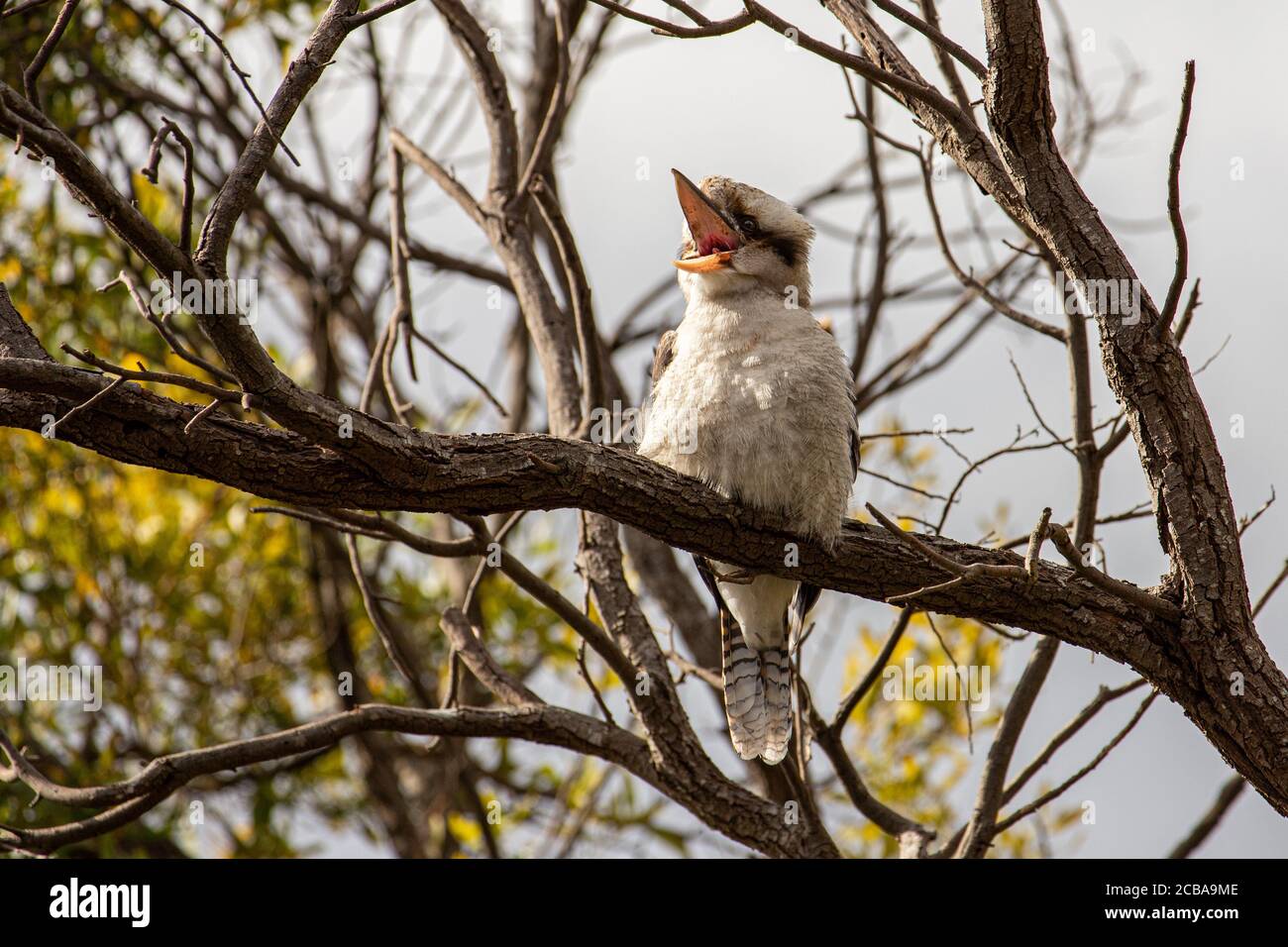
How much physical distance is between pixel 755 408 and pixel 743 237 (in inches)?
24.8

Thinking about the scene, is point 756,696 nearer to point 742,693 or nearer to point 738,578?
point 742,693

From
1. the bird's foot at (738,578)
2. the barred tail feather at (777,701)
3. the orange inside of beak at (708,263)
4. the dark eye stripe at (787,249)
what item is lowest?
the barred tail feather at (777,701)

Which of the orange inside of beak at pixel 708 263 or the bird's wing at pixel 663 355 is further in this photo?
the bird's wing at pixel 663 355

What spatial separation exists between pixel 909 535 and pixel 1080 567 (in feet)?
1.06

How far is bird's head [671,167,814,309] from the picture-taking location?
329cm

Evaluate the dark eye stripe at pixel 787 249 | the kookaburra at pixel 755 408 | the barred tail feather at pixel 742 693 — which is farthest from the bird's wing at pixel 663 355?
the barred tail feather at pixel 742 693

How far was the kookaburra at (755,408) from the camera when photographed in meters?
2.85

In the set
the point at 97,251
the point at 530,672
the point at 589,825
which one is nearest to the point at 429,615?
the point at 530,672

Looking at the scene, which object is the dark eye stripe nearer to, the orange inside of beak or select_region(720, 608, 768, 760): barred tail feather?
the orange inside of beak

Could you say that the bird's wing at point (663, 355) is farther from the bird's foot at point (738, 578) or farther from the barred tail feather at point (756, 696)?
the barred tail feather at point (756, 696)

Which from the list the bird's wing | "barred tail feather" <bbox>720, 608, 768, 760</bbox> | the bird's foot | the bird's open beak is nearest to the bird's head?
the bird's open beak

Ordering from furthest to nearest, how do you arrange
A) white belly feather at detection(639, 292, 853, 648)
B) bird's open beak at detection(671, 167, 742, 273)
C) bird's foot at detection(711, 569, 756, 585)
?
bird's open beak at detection(671, 167, 742, 273)
bird's foot at detection(711, 569, 756, 585)
white belly feather at detection(639, 292, 853, 648)

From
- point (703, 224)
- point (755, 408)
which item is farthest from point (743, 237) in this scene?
point (755, 408)

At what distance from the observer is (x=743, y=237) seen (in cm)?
339
